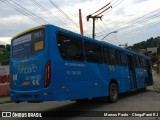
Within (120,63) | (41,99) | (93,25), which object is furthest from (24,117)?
(93,25)

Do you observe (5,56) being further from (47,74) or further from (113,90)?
(47,74)

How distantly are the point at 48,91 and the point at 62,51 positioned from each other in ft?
5.06

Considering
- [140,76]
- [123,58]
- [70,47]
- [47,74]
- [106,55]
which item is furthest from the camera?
[140,76]

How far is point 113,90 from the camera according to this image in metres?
15.1

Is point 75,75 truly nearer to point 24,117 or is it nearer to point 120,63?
point 24,117

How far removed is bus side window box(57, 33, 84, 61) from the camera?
10574mm

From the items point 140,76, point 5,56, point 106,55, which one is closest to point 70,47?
point 106,55

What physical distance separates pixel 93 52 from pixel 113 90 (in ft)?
9.46

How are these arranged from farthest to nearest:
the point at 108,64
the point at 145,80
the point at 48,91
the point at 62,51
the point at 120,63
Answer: the point at 145,80 < the point at 120,63 < the point at 108,64 < the point at 62,51 < the point at 48,91

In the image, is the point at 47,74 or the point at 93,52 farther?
the point at 93,52

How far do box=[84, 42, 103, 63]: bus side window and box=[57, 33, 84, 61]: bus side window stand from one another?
50cm

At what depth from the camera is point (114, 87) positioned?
50.0ft

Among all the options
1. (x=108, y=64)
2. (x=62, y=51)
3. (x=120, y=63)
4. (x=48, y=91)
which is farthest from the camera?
(x=120, y=63)

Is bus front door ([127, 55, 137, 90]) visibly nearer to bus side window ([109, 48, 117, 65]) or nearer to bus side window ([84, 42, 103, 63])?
bus side window ([109, 48, 117, 65])
